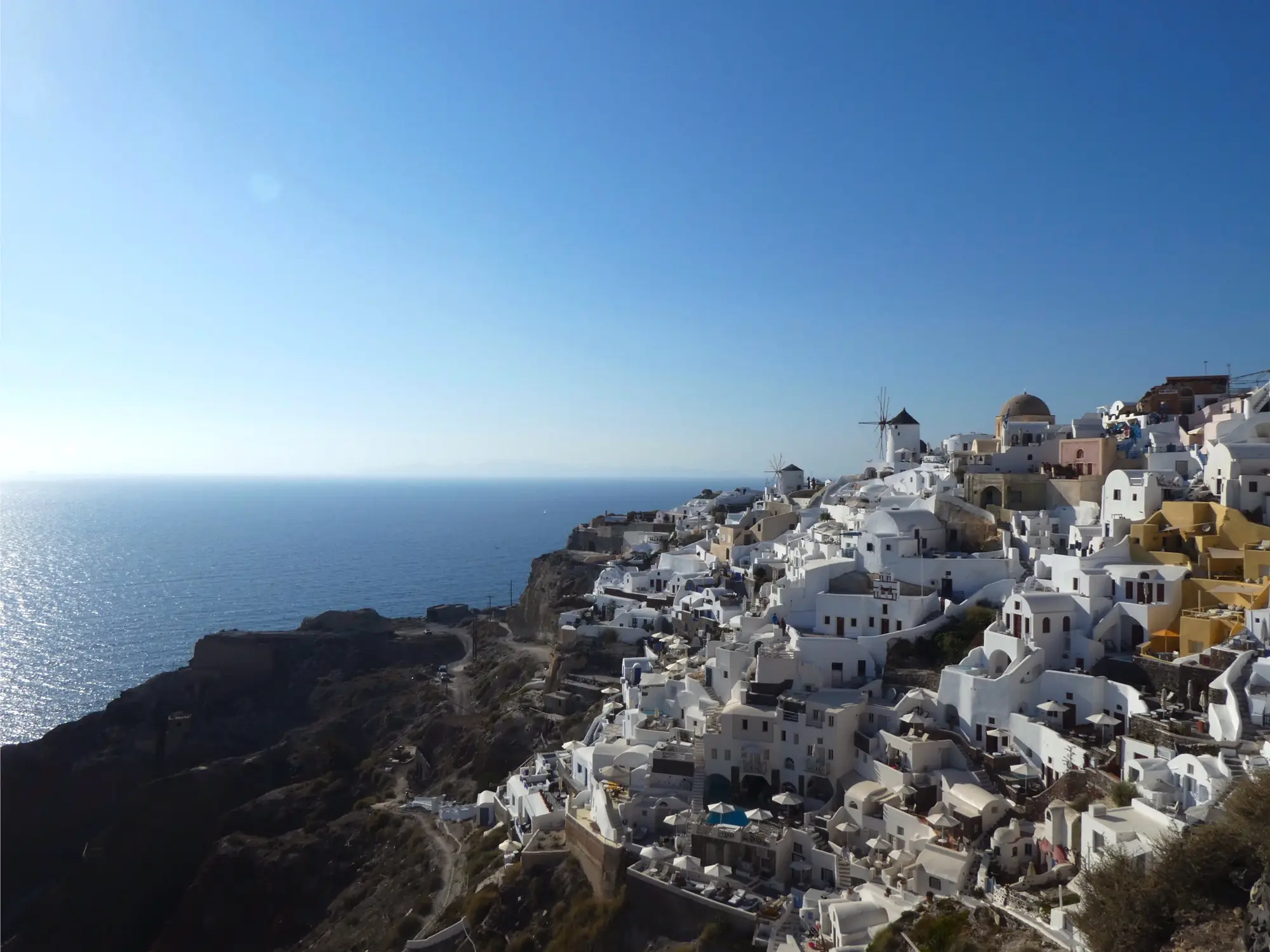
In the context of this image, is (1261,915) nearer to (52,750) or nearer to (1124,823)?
(1124,823)

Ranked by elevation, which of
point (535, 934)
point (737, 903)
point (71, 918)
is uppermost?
point (737, 903)

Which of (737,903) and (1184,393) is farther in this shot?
(1184,393)

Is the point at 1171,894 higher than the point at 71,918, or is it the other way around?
the point at 1171,894

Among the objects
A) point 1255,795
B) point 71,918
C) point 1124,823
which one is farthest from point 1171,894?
point 71,918

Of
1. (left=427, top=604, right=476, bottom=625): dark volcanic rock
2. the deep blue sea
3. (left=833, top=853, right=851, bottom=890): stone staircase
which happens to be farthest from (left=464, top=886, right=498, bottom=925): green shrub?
(left=427, top=604, right=476, bottom=625): dark volcanic rock

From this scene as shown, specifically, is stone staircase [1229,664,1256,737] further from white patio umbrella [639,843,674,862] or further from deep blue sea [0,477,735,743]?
deep blue sea [0,477,735,743]

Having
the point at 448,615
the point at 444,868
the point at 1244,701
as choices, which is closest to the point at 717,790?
the point at 444,868

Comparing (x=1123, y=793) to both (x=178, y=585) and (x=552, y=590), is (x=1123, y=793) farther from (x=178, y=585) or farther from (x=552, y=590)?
(x=178, y=585)
